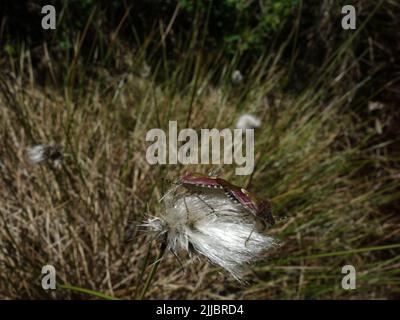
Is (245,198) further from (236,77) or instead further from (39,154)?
(236,77)

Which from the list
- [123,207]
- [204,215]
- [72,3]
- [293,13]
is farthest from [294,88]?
[204,215]

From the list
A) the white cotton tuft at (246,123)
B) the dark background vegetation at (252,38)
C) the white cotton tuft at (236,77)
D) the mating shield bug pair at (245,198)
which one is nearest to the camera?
the mating shield bug pair at (245,198)

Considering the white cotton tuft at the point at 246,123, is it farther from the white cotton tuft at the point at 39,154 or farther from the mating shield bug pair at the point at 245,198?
the mating shield bug pair at the point at 245,198

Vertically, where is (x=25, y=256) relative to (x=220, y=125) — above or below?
below

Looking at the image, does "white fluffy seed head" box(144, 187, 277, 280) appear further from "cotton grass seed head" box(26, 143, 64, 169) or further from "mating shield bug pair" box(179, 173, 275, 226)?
"cotton grass seed head" box(26, 143, 64, 169)

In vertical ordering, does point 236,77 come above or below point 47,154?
above

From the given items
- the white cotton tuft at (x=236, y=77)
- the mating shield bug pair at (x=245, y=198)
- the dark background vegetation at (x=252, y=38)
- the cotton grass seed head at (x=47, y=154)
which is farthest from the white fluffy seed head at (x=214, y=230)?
the dark background vegetation at (x=252, y=38)


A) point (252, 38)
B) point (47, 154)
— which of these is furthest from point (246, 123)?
point (252, 38)
